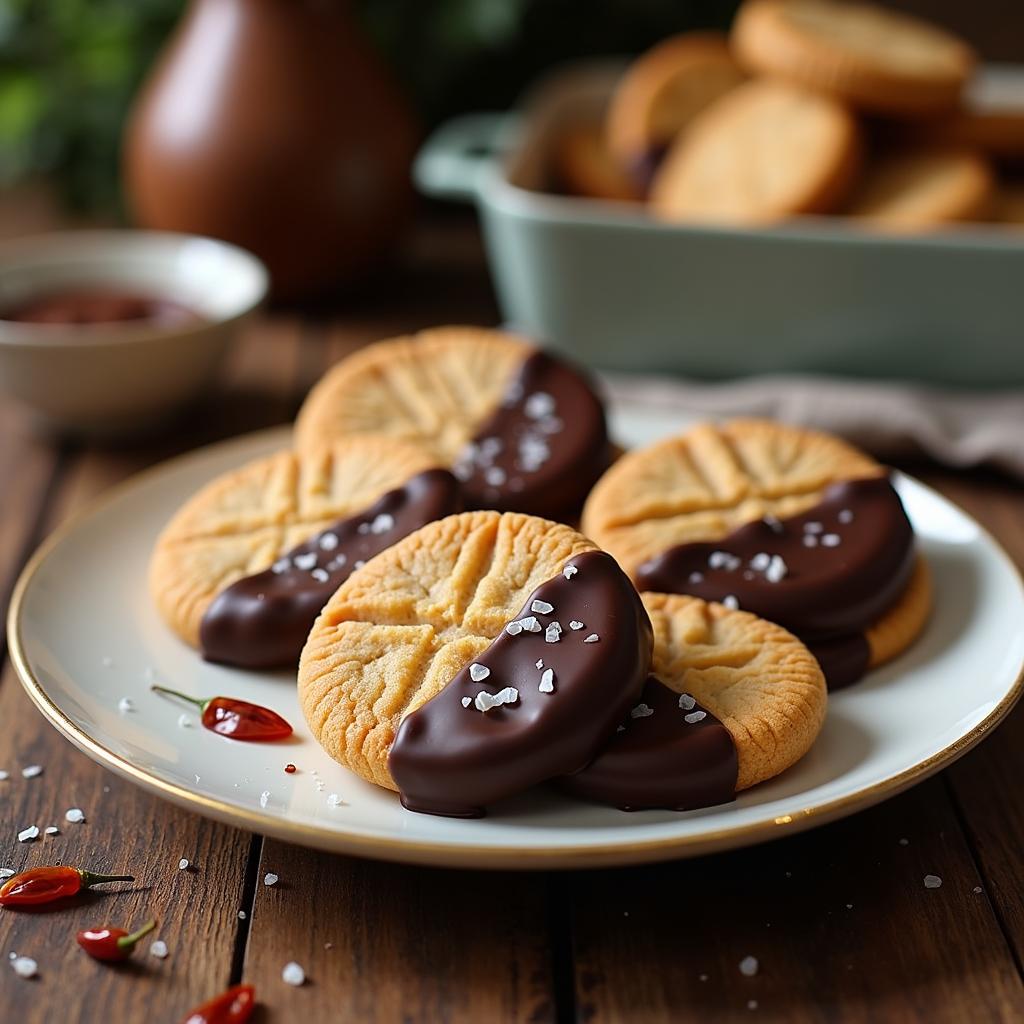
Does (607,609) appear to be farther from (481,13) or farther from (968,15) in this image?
(968,15)

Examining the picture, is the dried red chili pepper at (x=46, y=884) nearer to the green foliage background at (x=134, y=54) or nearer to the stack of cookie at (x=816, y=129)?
the stack of cookie at (x=816, y=129)

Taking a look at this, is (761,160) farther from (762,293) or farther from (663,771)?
(663,771)

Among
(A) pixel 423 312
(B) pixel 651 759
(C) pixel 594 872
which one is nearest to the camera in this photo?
(B) pixel 651 759

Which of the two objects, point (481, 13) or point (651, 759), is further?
point (481, 13)

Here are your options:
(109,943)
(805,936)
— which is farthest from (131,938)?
(805,936)

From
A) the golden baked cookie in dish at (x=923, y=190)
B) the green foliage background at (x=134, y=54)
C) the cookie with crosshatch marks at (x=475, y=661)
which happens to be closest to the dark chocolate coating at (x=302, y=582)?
the cookie with crosshatch marks at (x=475, y=661)

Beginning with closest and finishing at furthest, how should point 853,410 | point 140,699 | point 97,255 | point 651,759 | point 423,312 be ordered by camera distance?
point 651,759, point 140,699, point 853,410, point 97,255, point 423,312

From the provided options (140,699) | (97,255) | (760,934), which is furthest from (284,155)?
(760,934)
